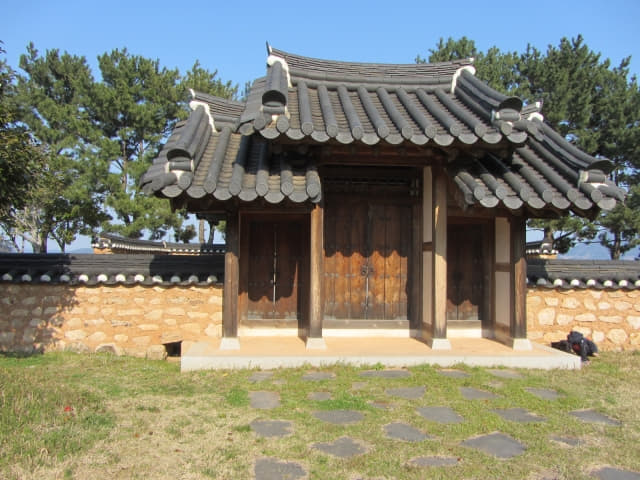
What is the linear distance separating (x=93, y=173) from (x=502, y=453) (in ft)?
74.6

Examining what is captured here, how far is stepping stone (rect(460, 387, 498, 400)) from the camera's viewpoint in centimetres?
530

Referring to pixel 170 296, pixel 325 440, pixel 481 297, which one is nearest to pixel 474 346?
pixel 481 297

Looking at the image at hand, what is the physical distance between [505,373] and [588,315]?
345cm

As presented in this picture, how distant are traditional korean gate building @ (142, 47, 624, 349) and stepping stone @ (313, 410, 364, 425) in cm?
208

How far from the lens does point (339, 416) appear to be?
15.4ft

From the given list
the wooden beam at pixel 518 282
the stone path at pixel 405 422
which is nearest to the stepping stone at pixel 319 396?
the stone path at pixel 405 422

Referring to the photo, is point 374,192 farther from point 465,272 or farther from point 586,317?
point 586,317

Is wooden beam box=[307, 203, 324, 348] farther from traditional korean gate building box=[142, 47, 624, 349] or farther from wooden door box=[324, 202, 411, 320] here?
wooden door box=[324, 202, 411, 320]

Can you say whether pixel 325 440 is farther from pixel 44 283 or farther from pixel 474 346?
pixel 44 283

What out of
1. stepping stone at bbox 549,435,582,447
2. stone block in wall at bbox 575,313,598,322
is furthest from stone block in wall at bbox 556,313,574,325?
stepping stone at bbox 549,435,582,447

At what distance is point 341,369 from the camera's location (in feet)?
20.6

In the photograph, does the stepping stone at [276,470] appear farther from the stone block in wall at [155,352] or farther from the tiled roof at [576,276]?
the tiled roof at [576,276]

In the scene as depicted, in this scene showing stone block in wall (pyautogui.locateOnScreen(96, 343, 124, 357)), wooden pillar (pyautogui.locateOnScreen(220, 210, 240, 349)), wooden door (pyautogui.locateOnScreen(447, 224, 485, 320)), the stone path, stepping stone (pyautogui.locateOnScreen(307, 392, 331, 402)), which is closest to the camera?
the stone path

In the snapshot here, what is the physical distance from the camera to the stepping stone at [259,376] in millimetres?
5902
